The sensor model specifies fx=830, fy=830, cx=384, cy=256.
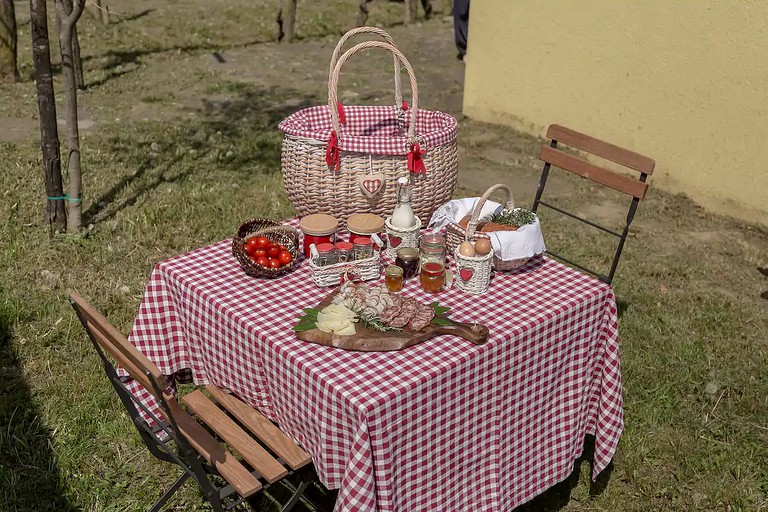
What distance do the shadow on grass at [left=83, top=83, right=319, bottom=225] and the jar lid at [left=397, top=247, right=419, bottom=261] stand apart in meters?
4.11

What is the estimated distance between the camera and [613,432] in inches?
165

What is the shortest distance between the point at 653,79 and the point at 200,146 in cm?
481

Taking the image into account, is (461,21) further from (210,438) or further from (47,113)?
(210,438)

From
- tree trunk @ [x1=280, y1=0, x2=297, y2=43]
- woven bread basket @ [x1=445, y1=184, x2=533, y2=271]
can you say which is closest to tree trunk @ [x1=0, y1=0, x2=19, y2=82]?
tree trunk @ [x1=280, y1=0, x2=297, y2=43]

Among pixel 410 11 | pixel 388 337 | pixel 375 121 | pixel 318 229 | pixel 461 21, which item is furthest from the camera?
pixel 410 11

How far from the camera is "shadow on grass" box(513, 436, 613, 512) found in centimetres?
441

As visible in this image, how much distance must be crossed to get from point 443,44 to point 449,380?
1147cm

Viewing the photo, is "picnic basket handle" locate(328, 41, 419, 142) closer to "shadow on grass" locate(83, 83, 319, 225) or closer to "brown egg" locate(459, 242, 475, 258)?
"brown egg" locate(459, 242, 475, 258)

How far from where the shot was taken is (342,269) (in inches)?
155

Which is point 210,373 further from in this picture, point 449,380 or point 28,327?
point 28,327

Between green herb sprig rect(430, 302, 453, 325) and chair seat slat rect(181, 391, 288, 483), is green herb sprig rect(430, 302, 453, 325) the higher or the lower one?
the higher one

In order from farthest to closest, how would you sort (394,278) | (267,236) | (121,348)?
1. (267,236)
2. (394,278)
3. (121,348)

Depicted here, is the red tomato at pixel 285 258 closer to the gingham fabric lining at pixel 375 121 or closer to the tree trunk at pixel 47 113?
the gingham fabric lining at pixel 375 121

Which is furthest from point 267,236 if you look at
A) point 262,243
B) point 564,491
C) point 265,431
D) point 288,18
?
point 288,18
